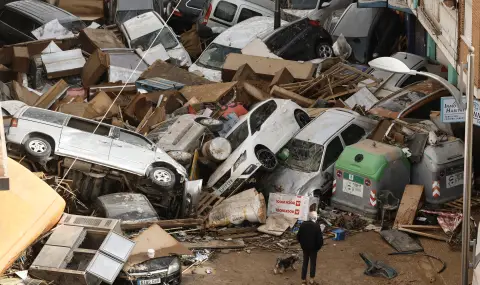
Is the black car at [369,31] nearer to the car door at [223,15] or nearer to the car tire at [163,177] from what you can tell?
the car door at [223,15]

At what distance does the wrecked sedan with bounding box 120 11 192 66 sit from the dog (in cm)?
1181

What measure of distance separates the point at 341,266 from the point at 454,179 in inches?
134

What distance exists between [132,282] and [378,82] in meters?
→ 10.8

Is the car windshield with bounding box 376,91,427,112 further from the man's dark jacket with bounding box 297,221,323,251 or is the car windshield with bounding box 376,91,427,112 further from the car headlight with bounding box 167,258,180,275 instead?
the car headlight with bounding box 167,258,180,275

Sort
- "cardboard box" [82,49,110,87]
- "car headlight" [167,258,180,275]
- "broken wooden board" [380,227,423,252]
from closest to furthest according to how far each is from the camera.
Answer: "car headlight" [167,258,180,275], "broken wooden board" [380,227,423,252], "cardboard box" [82,49,110,87]

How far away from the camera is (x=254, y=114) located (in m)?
24.0

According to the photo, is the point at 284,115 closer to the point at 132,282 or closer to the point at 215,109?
the point at 215,109

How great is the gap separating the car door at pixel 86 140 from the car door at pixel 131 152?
0.14 metres

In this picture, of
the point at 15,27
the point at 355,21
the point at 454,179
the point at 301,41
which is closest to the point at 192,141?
the point at 454,179

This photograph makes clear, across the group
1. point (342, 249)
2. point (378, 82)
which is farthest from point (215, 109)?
point (342, 249)

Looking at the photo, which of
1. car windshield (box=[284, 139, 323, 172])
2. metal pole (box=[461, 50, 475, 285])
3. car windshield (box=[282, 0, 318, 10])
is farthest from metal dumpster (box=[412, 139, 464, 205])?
car windshield (box=[282, 0, 318, 10])

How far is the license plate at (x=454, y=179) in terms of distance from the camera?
22016 mm

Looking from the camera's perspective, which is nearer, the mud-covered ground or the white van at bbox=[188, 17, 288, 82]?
the mud-covered ground

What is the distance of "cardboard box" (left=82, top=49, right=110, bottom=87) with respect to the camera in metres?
28.6
